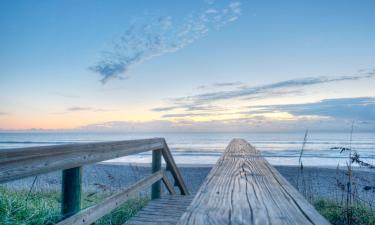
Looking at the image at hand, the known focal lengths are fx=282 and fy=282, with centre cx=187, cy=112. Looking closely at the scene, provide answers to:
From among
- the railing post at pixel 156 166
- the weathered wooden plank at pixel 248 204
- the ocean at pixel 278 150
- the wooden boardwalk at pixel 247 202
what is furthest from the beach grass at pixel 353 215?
the weathered wooden plank at pixel 248 204

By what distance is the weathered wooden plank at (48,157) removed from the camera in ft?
4.41

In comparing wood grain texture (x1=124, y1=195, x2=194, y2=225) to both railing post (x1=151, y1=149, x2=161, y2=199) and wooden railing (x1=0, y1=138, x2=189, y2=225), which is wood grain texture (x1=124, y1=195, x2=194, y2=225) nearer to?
railing post (x1=151, y1=149, x2=161, y2=199)

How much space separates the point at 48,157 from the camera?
64.2 inches

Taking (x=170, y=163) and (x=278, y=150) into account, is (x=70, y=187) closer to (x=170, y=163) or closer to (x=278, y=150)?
(x=170, y=163)

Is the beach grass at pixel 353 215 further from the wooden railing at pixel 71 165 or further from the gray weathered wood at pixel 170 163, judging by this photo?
the wooden railing at pixel 71 165

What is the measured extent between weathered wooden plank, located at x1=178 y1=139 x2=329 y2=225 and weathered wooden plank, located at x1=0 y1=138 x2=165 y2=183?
0.91 m

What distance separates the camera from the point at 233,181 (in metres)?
1.50

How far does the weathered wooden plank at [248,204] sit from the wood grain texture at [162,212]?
5.96 feet

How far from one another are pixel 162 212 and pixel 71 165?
6.43ft

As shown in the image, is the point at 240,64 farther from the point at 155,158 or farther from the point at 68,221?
the point at 68,221

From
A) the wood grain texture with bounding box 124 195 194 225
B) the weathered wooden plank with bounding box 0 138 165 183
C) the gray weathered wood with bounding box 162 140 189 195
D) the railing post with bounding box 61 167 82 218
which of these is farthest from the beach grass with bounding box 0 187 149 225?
→ the gray weathered wood with bounding box 162 140 189 195

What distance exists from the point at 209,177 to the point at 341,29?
537 inches

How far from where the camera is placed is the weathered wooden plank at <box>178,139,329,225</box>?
0.86 metres

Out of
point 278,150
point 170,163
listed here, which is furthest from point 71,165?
point 278,150
